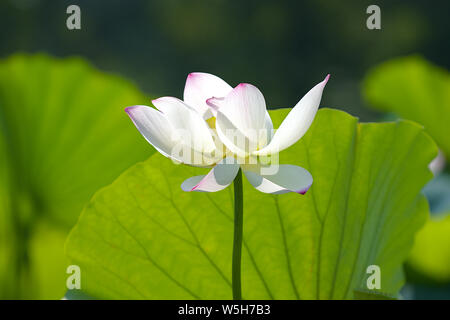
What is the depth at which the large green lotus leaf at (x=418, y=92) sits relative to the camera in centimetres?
126

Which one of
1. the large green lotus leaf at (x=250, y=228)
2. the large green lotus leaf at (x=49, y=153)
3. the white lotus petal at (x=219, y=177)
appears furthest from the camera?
the large green lotus leaf at (x=49, y=153)

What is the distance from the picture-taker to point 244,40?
5754mm

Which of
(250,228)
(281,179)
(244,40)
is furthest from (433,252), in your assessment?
(244,40)

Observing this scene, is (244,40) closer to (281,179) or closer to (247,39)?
(247,39)

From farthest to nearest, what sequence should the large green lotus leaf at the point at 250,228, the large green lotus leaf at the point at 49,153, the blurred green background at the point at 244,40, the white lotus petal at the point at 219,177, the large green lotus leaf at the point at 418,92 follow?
the blurred green background at the point at 244,40, the large green lotus leaf at the point at 418,92, the large green lotus leaf at the point at 49,153, the large green lotus leaf at the point at 250,228, the white lotus petal at the point at 219,177

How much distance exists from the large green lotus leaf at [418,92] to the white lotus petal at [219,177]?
3.42 feet

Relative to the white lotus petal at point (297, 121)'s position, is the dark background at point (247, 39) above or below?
above

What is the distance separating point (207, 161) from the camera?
12.3 inches

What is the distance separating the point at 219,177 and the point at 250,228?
146 mm

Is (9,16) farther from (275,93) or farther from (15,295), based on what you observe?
(15,295)

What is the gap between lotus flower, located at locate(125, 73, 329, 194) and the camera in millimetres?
302

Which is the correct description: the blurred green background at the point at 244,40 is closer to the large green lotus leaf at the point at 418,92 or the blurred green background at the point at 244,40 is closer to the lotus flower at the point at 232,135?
the large green lotus leaf at the point at 418,92

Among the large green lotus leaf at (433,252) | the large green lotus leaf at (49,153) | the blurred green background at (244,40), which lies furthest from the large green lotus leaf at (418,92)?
the blurred green background at (244,40)

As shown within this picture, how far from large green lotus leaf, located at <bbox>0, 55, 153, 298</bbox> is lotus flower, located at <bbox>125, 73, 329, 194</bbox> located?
0.40m
